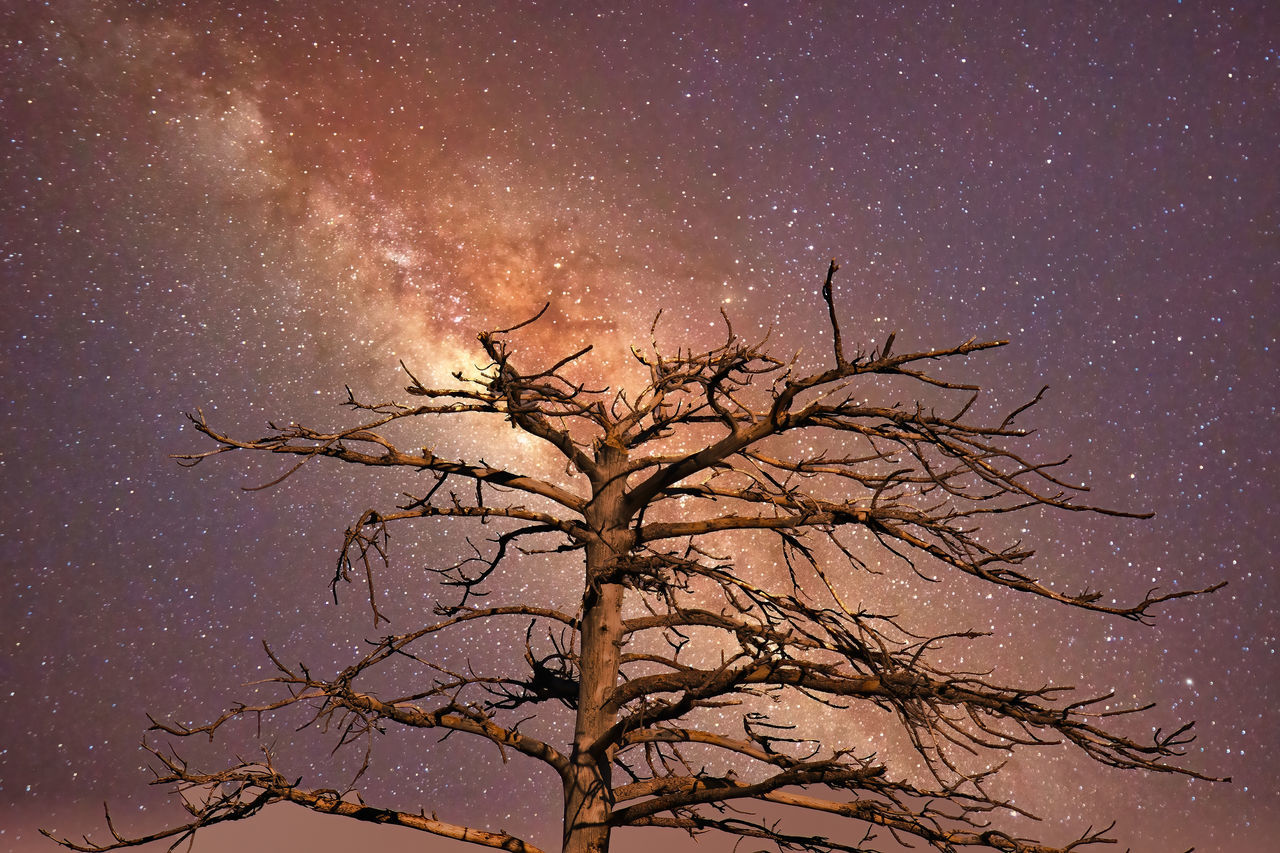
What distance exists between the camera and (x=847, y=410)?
5102 millimetres

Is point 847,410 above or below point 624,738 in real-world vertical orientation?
above

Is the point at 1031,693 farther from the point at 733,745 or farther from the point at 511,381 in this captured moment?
the point at 511,381

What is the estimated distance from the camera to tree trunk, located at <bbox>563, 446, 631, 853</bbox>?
5.87 m

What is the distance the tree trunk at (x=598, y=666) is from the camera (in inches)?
231

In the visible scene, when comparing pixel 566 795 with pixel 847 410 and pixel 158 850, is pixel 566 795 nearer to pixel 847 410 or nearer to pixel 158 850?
pixel 847 410

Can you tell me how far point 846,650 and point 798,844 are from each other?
1456 mm

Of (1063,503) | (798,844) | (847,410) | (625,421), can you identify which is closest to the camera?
(1063,503)

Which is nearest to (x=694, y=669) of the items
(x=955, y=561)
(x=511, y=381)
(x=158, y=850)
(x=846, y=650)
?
(x=846, y=650)

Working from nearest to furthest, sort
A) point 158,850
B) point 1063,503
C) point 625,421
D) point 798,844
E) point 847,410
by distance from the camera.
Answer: point 1063,503 < point 847,410 < point 798,844 < point 625,421 < point 158,850

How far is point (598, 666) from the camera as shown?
6270 mm

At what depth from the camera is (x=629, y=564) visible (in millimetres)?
6090

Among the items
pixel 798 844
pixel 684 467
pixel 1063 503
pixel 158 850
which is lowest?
pixel 798 844

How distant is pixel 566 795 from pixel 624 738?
543 millimetres

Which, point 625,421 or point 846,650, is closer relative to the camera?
point 846,650
